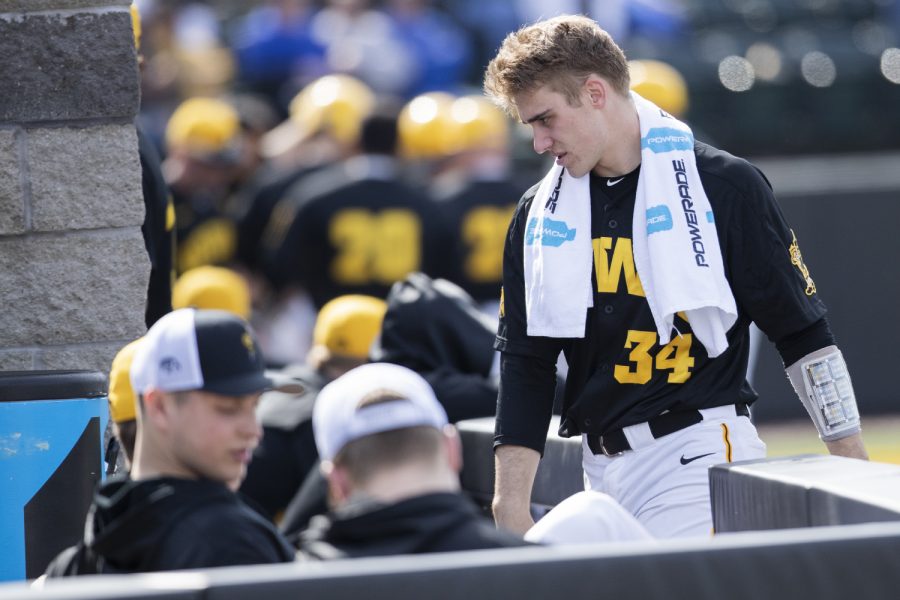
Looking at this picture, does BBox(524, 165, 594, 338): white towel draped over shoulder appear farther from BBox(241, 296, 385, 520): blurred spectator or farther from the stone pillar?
BBox(241, 296, 385, 520): blurred spectator

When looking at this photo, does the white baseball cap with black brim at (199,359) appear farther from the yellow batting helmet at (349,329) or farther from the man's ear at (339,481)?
the yellow batting helmet at (349,329)

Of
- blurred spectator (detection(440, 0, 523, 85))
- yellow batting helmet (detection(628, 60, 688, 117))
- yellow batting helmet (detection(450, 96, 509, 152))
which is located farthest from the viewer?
blurred spectator (detection(440, 0, 523, 85))

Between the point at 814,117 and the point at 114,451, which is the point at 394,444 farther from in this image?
the point at 814,117

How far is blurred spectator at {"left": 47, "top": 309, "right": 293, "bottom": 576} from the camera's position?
9.25ft

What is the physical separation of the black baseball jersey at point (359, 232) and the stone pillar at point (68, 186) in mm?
4162

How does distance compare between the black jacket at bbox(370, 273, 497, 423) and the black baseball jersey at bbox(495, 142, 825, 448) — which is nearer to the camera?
the black baseball jersey at bbox(495, 142, 825, 448)

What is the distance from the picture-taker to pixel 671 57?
45.7ft

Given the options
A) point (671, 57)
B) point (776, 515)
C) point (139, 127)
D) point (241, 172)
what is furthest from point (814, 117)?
point (776, 515)

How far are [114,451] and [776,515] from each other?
196 cm

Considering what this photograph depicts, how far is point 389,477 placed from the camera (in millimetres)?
2643

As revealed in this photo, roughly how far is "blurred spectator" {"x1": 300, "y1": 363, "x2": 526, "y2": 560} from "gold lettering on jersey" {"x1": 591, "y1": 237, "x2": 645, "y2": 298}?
142cm

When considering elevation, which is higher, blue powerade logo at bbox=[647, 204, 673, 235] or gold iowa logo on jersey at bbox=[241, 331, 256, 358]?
blue powerade logo at bbox=[647, 204, 673, 235]

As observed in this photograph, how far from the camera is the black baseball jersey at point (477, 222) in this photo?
895cm

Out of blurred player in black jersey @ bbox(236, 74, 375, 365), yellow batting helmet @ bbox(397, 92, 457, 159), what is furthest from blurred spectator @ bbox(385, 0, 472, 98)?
yellow batting helmet @ bbox(397, 92, 457, 159)
